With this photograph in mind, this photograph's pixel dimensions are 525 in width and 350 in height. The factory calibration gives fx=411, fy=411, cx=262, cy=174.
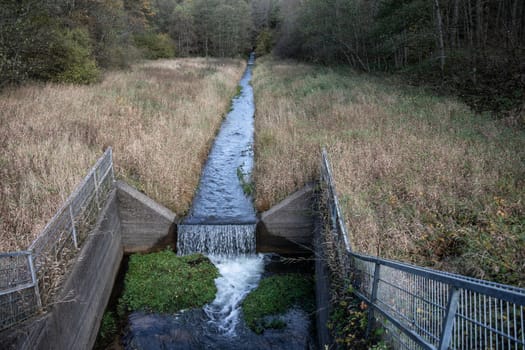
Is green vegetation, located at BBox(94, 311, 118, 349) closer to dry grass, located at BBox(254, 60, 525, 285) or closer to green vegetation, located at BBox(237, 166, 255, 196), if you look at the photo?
dry grass, located at BBox(254, 60, 525, 285)

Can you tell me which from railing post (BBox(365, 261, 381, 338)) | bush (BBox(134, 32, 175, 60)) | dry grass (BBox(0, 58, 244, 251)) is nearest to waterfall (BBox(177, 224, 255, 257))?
dry grass (BBox(0, 58, 244, 251))

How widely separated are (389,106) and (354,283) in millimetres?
13109

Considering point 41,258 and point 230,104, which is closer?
point 41,258

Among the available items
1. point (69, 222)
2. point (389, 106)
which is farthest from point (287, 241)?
point (389, 106)

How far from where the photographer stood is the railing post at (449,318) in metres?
2.94

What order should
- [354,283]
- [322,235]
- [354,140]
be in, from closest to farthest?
[354,283] → [322,235] → [354,140]

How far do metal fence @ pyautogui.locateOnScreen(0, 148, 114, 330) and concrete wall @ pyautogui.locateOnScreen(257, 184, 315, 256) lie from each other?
4088 mm

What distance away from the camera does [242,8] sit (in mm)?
70625

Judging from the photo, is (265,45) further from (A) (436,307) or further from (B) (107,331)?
(A) (436,307)

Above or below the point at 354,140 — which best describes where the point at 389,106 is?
above

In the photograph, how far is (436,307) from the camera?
138 inches

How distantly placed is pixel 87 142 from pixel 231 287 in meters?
7.13

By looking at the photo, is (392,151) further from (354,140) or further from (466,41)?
(466,41)

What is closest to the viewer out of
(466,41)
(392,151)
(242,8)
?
(392,151)
